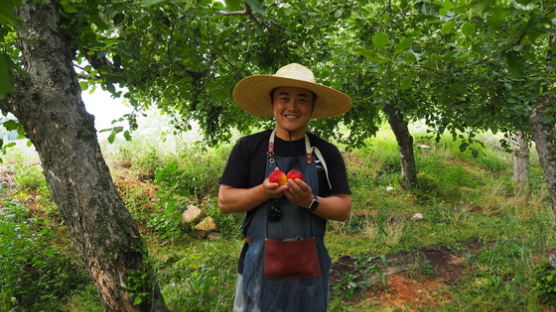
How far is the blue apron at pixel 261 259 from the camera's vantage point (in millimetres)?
1854

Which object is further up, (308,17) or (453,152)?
(308,17)

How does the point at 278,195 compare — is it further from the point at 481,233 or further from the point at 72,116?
the point at 481,233

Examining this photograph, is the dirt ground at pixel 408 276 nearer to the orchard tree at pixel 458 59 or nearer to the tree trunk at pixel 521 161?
the orchard tree at pixel 458 59

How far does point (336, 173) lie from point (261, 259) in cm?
61

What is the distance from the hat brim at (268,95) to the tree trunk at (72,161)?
1315mm

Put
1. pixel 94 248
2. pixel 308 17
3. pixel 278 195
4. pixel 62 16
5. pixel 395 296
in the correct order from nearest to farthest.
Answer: pixel 278 195 → pixel 94 248 → pixel 62 16 → pixel 308 17 → pixel 395 296

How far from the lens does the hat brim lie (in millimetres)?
1950

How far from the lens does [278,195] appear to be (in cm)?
173

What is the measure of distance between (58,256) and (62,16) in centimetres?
336

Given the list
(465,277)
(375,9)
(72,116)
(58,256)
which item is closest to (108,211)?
(72,116)

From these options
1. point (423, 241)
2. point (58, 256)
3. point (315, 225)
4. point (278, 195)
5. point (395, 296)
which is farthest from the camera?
point (423, 241)

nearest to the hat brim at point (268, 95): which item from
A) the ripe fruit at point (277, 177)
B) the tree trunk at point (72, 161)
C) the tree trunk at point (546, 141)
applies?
the ripe fruit at point (277, 177)

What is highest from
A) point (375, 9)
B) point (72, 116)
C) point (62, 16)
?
point (375, 9)

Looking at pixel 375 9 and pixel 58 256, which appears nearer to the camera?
pixel 375 9
